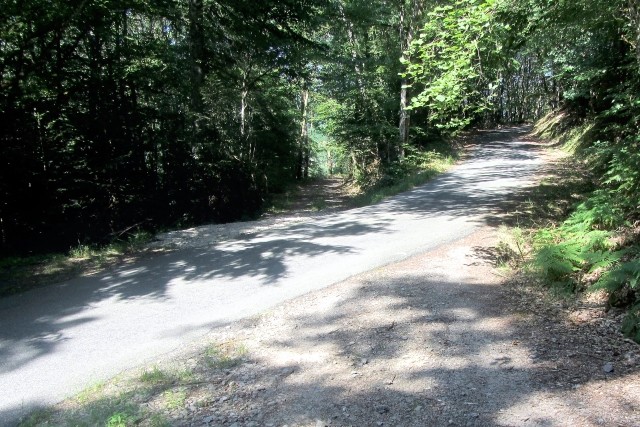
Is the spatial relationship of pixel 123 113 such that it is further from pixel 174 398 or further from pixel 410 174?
pixel 410 174

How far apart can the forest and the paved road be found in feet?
8.63

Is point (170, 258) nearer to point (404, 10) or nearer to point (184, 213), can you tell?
point (184, 213)

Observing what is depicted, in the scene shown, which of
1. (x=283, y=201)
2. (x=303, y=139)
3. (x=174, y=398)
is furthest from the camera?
(x=303, y=139)

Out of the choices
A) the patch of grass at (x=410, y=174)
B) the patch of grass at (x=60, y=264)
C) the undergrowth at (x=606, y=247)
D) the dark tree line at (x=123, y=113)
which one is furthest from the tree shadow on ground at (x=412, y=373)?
the patch of grass at (x=410, y=174)

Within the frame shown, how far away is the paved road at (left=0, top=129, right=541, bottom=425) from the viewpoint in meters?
4.65

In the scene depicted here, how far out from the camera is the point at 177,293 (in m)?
6.59

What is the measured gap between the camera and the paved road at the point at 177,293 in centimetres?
465

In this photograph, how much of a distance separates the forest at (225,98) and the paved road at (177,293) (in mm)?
2630

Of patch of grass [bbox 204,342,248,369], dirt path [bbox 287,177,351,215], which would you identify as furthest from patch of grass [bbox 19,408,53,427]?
dirt path [bbox 287,177,351,215]

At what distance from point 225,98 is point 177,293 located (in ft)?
45.0

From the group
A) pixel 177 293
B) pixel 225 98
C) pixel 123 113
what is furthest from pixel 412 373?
pixel 225 98

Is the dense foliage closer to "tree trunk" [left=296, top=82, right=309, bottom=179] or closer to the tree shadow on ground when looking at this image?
the tree shadow on ground

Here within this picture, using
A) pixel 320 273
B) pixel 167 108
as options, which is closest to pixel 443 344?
pixel 320 273

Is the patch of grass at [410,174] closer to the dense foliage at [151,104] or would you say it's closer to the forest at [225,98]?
the forest at [225,98]
